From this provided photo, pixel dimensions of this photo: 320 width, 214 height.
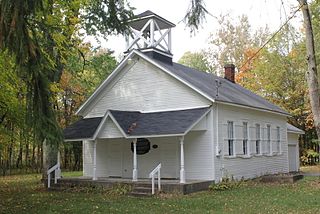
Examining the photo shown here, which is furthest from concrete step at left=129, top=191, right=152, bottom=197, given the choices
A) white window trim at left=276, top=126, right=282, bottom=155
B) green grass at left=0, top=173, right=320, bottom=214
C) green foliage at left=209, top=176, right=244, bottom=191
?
white window trim at left=276, top=126, right=282, bottom=155

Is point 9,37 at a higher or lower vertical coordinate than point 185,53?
lower

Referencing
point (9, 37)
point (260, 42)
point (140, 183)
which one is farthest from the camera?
point (260, 42)

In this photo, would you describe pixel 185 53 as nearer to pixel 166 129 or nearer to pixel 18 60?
pixel 166 129

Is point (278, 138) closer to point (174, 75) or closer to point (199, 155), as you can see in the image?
point (199, 155)

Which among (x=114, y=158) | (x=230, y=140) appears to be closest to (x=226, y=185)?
(x=230, y=140)

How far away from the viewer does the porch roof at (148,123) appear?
49.7 feet

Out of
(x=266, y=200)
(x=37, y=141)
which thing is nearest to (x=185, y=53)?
(x=266, y=200)

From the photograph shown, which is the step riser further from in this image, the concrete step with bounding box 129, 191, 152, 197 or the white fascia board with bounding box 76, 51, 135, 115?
the white fascia board with bounding box 76, 51, 135, 115

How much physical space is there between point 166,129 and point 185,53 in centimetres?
3669

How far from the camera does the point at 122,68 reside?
19125 millimetres

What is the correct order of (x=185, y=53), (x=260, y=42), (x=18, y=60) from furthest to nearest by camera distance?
(x=185, y=53) → (x=260, y=42) → (x=18, y=60)

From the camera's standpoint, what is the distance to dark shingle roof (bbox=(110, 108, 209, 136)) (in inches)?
595

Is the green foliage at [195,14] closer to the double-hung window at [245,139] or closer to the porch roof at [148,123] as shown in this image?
the porch roof at [148,123]

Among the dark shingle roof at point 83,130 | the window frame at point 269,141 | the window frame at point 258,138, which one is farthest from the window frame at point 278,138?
the dark shingle roof at point 83,130
